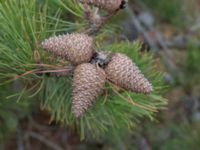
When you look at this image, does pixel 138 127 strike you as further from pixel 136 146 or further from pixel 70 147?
pixel 70 147

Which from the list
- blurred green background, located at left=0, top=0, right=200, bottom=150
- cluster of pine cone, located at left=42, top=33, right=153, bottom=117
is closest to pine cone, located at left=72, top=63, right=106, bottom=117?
cluster of pine cone, located at left=42, top=33, right=153, bottom=117

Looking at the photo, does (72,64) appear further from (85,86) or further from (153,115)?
(153,115)

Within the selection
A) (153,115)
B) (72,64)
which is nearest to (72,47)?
(72,64)

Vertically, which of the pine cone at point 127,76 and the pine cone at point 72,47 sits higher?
the pine cone at point 72,47

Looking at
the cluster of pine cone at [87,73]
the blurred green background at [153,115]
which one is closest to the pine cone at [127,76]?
the cluster of pine cone at [87,73]

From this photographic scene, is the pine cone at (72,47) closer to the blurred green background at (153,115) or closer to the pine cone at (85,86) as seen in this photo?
the pine cone at (85,86)

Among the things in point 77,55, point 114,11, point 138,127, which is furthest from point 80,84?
point 138,127
